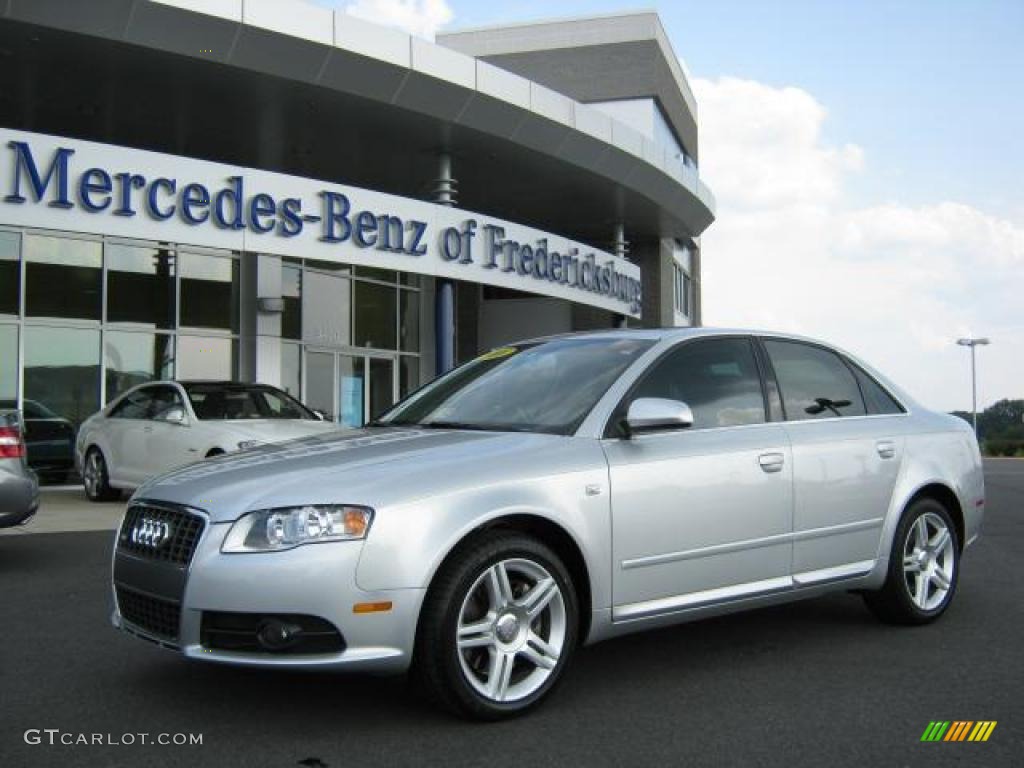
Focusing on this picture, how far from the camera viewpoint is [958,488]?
5.79 meters

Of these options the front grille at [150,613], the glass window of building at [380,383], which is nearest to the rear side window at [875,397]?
the front grille at [150,613]

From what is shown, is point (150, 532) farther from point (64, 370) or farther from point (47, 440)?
point (64, 370)

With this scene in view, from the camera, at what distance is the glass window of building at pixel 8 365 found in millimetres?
15531

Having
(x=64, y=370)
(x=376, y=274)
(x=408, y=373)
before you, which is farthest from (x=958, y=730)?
(x=408, y=373)

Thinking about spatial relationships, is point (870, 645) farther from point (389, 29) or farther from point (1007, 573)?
point (389, 29)

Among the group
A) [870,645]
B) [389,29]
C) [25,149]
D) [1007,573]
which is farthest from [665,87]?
[870,645]

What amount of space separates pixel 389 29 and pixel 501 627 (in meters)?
12.6

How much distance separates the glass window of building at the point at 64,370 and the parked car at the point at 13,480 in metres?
9.16

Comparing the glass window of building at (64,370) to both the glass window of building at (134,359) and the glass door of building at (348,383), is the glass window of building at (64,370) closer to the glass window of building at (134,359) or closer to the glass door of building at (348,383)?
the glass window of building at (134,359)

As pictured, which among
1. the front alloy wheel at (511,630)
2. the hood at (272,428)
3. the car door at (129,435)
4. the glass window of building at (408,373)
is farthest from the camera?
the glass window of building at (408,373)

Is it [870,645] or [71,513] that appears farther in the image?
[71,513]

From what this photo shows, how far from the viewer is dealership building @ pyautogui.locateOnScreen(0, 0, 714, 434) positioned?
1308cm

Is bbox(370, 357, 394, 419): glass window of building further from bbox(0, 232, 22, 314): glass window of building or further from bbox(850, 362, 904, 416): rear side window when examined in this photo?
bbox(850, 362, 904, 416): rear side window

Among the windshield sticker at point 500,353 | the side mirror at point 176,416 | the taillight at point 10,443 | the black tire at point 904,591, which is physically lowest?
the black tire at point 904,591
